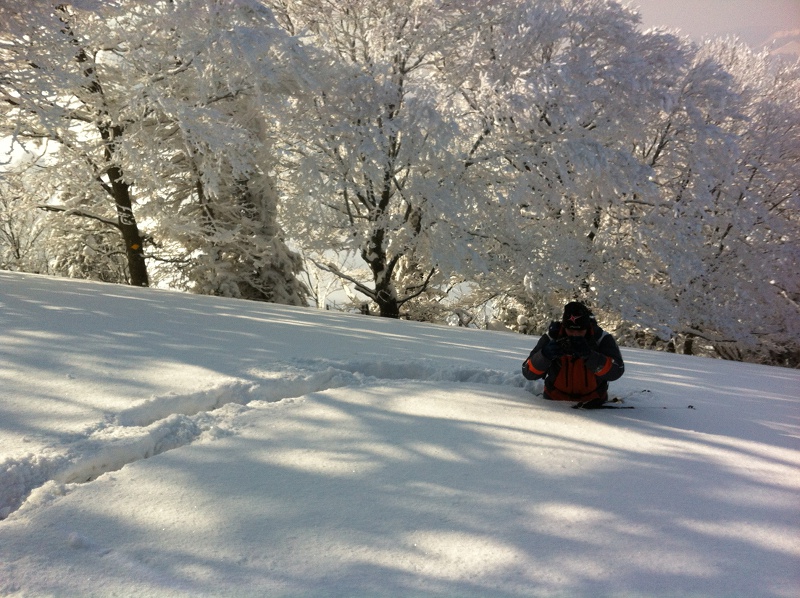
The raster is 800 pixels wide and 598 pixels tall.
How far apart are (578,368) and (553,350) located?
1.24 ft

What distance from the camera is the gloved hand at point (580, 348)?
377cm

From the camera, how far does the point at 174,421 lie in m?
3.10

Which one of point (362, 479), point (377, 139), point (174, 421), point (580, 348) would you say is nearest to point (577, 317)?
point (580, 348)

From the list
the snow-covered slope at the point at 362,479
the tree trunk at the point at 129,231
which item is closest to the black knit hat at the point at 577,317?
the snow-covered slope at the point at 362,479

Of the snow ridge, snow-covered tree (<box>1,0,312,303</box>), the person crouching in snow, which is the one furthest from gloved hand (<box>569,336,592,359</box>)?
snow-covered tree (<box>1,0,312,303</box>)

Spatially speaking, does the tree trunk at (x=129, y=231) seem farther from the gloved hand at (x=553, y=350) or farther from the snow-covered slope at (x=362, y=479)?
the gloved hand at (x=553, y=350)

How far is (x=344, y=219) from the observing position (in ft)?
38.5

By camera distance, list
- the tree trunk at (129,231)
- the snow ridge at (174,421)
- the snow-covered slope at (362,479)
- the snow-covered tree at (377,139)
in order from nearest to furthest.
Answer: the snow-covered slope at (362,479) < the snow ridge at (174,421) < the snow-covered tree at (377,139) < the tree trunk at (129,231)

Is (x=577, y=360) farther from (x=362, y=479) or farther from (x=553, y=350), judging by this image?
(x=362, y=479)

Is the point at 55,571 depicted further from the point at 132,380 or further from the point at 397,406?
the point at 397,406

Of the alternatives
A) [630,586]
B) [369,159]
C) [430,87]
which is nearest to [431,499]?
[630,586]

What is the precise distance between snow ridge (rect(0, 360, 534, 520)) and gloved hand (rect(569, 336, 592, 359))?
889mm

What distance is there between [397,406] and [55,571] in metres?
2.14

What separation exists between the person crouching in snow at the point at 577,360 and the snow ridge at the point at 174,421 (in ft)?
1.95
